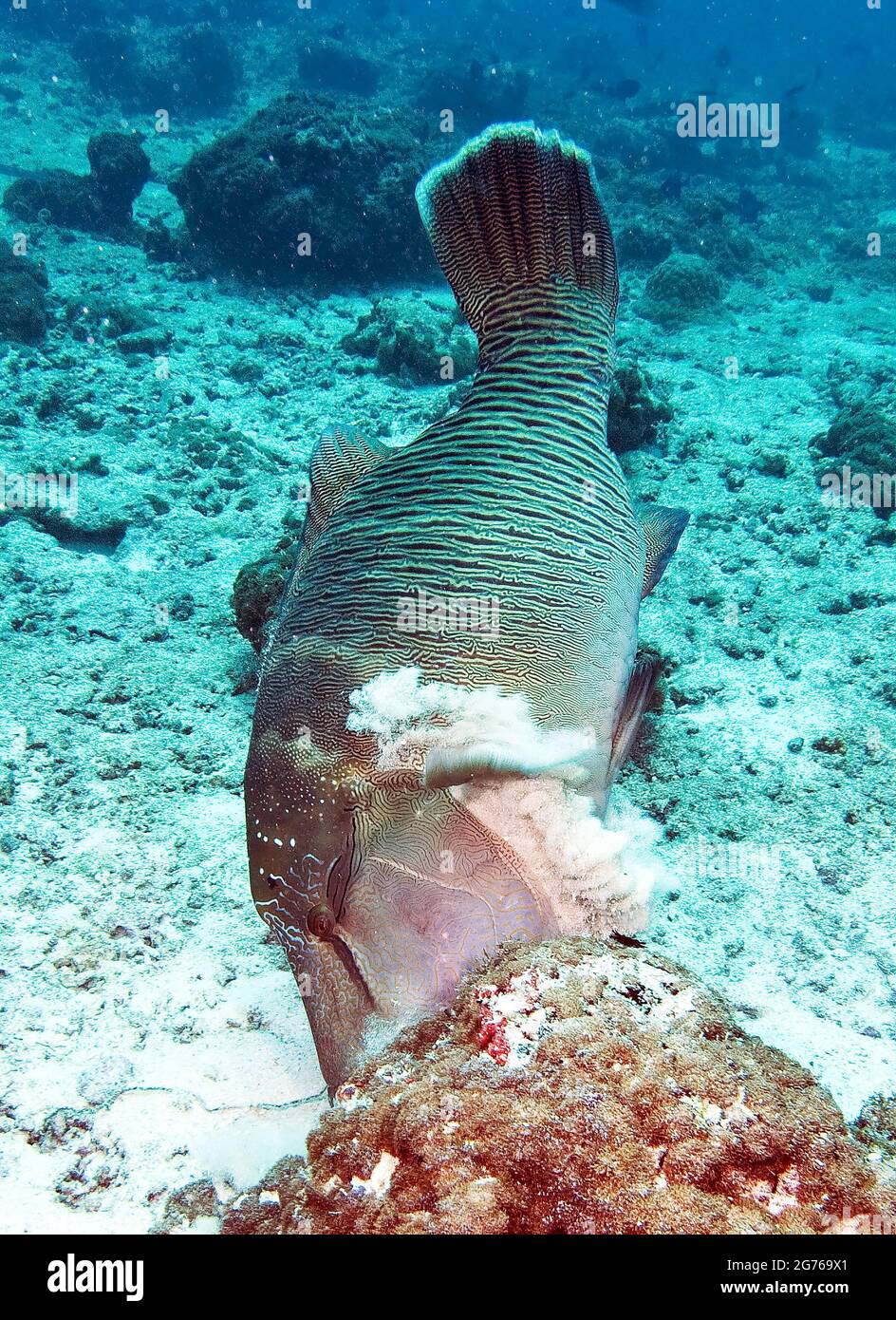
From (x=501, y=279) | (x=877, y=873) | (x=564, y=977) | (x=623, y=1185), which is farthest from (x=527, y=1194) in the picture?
(x=501, y=279)

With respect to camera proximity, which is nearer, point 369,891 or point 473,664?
point 369,891

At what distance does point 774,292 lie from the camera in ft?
54.9

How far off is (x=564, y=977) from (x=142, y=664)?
15.3 feet

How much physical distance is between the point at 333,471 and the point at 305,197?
13500mm

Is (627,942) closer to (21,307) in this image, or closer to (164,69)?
(21,307)

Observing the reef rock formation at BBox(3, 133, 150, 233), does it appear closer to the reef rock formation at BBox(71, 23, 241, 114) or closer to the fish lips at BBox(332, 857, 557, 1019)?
the reef rock formation at BBox(71, 23, 241, 114)

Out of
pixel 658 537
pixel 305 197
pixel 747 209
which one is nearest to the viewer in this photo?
pixel 658 537

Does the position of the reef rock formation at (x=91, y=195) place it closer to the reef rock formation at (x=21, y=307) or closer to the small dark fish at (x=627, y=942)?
the reef rock formation at (x=21, y=307)

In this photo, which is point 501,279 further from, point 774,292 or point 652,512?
point 774,292

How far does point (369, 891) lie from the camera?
8.39 feet

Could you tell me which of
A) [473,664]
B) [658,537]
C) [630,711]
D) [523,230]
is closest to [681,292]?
[523,230]

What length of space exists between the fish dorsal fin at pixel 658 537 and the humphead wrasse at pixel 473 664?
31 centimetres

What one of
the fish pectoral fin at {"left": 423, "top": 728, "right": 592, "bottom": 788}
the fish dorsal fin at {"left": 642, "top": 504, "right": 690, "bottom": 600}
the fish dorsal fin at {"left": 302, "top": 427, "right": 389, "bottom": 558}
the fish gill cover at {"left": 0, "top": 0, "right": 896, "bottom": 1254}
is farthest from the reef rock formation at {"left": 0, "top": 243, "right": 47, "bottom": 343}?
the fish pectoral fin at {"left": 423, "top": 728, "right": 592, "bottom": 788}

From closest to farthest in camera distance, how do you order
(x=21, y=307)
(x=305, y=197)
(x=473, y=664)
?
1. (x=473, y=664)
2. (x=21, y=307)
3. (x=305, y=197)
